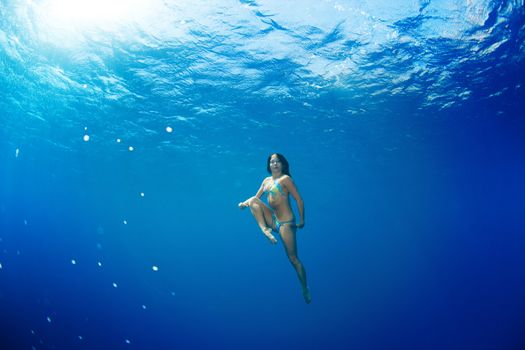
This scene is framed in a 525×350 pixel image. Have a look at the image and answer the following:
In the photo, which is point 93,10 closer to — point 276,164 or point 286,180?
point 276,164

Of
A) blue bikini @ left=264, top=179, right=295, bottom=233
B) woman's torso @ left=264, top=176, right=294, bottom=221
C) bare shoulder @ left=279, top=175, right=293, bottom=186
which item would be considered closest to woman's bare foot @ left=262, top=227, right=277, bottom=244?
blue bikini @ left=264, top=179, right=295, bottom=233

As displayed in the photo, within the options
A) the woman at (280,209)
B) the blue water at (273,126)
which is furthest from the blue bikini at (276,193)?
the blue water at (273,126)

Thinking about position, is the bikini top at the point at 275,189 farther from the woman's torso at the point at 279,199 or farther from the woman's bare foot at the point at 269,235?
the woman's bare foot at the point at 269,235

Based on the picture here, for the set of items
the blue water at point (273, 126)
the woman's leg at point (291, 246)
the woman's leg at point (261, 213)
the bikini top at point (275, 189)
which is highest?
the blue water at point (273, 126)

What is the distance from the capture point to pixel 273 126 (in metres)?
18.6

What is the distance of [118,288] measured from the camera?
321 ft

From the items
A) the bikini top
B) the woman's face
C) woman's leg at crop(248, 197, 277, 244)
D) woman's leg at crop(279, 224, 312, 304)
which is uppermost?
the woman's face

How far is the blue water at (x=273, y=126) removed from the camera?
10.1 meters

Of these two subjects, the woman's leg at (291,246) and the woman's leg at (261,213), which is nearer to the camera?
the woman's leg at (261,213)

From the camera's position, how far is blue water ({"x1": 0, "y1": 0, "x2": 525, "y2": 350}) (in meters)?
10.1

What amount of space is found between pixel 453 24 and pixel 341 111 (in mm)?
7328

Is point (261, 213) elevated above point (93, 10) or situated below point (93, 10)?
below

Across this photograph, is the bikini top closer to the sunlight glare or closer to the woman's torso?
the woman's torso

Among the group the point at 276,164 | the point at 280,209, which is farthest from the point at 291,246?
the point at 276,164
